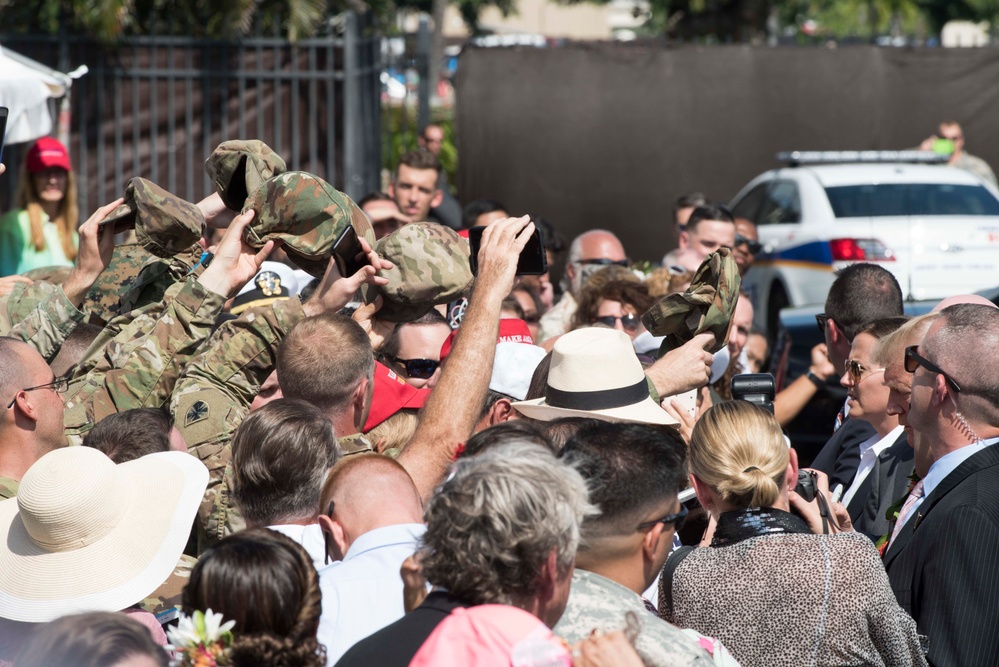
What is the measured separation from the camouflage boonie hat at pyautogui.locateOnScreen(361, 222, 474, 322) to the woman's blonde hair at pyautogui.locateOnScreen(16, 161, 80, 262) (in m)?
4.66

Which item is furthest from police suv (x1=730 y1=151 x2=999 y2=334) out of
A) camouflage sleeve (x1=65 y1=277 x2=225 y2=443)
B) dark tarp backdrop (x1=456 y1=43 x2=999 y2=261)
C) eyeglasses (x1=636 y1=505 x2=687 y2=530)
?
eyeglasses (x1=636 y1=505 x2=687 y2=530)

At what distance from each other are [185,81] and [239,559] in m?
8.60

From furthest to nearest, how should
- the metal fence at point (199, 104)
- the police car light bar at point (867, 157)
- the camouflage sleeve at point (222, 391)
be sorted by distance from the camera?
the police car light bar at point (867, 157)
the metal fence at point (199, 104)
the camouflage sleeve at point (222, 391)

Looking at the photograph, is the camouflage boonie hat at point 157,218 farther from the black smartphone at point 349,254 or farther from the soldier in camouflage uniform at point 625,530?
the soldier in camouflage uniform at point 625,530

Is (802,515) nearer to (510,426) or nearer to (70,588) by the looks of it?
(510,426)

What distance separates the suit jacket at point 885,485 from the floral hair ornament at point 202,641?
2.69m

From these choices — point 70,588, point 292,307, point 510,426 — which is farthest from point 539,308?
point 70,588

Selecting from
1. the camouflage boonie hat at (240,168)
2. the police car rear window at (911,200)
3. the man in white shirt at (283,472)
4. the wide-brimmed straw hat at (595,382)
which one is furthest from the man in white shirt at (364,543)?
the police car rear window at (911,200)

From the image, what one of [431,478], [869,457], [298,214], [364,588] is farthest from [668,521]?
[869,457]

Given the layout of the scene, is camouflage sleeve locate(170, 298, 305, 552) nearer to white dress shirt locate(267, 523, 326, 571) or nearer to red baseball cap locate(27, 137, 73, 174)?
white dress shirt locate(267, 523, 326, 571)

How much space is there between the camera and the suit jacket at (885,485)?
4.14 metres

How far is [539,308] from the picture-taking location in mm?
6641

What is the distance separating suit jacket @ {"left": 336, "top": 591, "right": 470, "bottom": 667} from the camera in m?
2.18

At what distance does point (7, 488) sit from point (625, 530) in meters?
1.91
